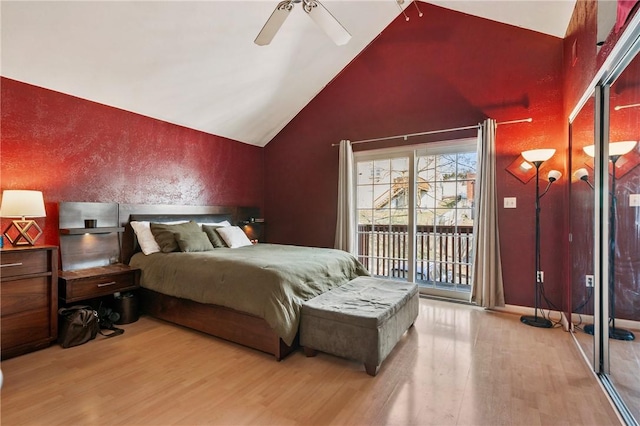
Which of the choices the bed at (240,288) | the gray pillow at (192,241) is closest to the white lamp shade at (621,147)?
the bed at (240,288)

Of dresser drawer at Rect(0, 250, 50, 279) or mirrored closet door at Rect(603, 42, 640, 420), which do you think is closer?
mirrored closet door at Rect(603, 42, 640, 420)

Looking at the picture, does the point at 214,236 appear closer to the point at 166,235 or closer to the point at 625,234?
the point at 166,235

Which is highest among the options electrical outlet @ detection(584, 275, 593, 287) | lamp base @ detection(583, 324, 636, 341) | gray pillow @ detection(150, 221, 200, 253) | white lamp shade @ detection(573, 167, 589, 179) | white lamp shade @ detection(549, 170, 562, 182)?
white lamp shade @ detection(549, 170, 562, 182)

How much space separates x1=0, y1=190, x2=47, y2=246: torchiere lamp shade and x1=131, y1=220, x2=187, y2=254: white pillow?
85 centimetres

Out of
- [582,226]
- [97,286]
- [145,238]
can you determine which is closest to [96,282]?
[97,286]

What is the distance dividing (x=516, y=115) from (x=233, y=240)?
12.2ft

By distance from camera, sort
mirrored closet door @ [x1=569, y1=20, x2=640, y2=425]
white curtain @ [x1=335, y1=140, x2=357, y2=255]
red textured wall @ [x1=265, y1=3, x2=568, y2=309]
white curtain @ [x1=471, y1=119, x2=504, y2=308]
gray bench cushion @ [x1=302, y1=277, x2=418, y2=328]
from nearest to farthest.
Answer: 1. mirrored closet door @ [x1=569, y1=20, x2=640, y2=425]
2. gray bench cushion @ [x1=302, y1=277, x2=418, y2=328]
3. red textured wall @ [x1=265, y1=3, x2=568, y2=309]
4. white curtain @ [x1=471, y1=119, x2=504, y2=308]
5. white curtain @ [x1=335, y1=140, x2=357, y2=255]

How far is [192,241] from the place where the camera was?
3670mm

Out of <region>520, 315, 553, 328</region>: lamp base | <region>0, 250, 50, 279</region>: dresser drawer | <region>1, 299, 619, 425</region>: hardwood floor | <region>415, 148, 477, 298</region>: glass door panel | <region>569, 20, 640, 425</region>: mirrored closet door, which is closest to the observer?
<region>1, 299, 619, 425</region>: hardwood floor

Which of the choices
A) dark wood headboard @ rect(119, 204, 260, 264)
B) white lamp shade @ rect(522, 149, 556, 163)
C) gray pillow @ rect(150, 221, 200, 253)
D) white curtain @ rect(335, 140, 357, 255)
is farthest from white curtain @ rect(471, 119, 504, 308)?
dark wood headboard @ rect(119, 204, 260, 264)

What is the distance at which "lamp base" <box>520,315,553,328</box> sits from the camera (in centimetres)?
324

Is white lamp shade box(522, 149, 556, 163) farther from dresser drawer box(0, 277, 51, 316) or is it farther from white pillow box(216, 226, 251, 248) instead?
dresser drawer box(0, 277, 51, 316)

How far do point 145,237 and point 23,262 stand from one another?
45.4 inches

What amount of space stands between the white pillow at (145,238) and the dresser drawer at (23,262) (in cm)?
95
